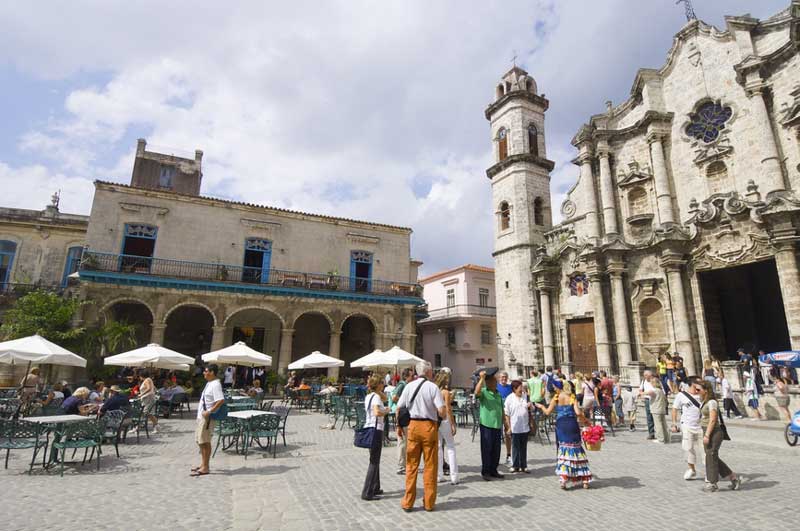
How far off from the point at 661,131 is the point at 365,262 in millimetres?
16420

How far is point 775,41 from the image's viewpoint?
17.8 m

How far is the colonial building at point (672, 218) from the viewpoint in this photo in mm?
16609

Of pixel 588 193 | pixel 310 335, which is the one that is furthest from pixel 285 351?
pixel 588 193

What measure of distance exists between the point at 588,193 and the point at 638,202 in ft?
7.81

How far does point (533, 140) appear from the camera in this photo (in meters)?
25.3

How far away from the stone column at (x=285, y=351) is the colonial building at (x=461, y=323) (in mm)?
12769

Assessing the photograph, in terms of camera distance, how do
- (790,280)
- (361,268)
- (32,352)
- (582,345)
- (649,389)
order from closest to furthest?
(649,389) → (32,352) → (790,280) → (582,345) → (361,268)

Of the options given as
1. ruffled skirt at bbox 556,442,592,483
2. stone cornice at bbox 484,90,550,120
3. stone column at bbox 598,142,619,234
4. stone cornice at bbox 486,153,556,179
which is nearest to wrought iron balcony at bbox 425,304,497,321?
stone cornice at bbox 486,153,556,179

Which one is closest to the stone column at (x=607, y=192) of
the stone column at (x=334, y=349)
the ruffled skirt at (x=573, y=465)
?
the stone column at (x=334, y=349)

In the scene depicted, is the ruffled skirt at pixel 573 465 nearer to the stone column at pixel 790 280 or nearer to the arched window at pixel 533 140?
the stone column at pixel 790 280

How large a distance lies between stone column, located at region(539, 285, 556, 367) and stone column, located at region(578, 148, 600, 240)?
145 inches

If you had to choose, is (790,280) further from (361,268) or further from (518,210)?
(361,268)

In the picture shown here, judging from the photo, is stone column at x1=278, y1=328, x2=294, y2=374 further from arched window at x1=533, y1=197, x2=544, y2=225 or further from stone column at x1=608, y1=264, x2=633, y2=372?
stone column at x1=608, y1=264, x2=633, y2=372

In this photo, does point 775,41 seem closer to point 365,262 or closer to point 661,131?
point 661,131
